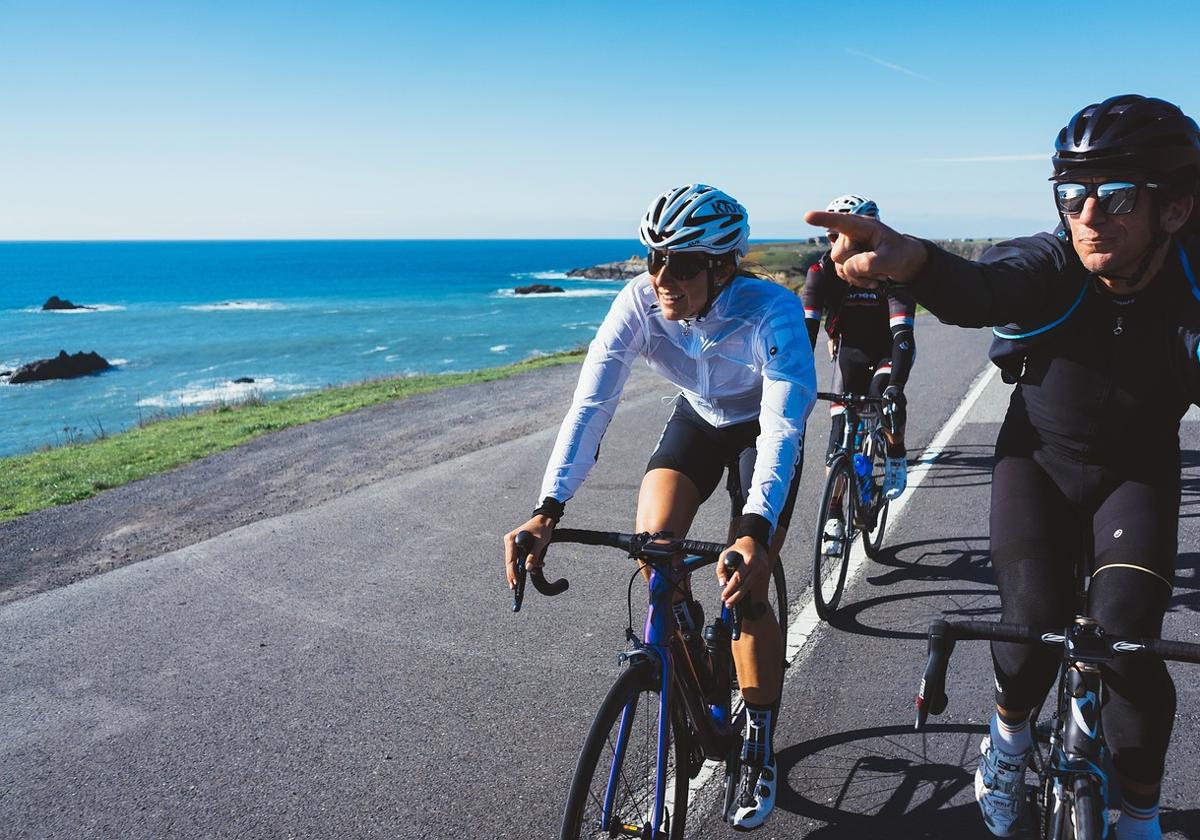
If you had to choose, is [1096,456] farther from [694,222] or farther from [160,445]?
[160,445]

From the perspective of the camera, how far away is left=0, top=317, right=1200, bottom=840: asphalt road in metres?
3.50

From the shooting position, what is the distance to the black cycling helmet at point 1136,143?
235 centimetres

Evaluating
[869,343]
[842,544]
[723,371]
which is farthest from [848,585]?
[723,371]

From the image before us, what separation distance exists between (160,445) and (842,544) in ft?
33.3

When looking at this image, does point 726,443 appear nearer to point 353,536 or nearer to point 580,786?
point 580,786

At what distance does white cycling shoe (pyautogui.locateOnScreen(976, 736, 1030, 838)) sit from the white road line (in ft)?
3.68

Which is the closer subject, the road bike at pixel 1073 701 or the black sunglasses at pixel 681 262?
the road bike at pixel 1073 701

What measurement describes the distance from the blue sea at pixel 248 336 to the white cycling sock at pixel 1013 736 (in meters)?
15.9

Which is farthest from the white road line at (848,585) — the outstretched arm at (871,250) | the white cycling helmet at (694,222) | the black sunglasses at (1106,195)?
the black sunglasses at (1106,195)

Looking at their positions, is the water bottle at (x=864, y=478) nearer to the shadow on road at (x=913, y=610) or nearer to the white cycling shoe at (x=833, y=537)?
the white cycling shoe at (x=833, y=537)

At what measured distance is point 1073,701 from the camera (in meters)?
2.39

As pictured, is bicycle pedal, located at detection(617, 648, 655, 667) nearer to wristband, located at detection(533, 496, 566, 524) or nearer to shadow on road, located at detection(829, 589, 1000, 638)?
wristband, located at detection(533, 496, 566, 524)

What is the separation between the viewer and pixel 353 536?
7.02 meters

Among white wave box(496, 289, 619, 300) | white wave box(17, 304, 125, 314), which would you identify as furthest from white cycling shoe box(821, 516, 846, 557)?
white wave box(17, 304, 125, 314)
